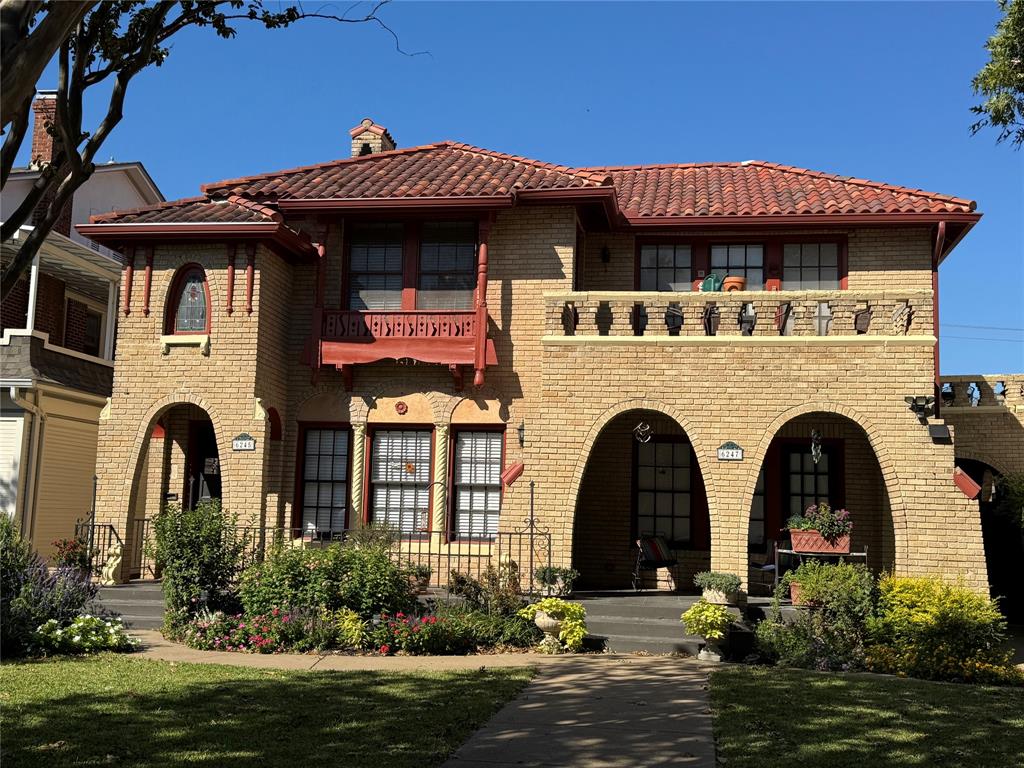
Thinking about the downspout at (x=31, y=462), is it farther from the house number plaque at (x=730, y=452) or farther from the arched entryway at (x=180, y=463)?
the house number plaque at (x=730, y=452)

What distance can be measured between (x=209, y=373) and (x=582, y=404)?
650 centimetres

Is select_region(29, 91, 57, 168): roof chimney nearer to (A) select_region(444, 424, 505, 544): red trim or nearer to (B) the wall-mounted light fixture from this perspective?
(A) select_region(444, 424, 505, 544): red trim

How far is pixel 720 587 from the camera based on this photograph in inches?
558

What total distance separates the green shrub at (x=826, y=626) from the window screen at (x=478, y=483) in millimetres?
5580

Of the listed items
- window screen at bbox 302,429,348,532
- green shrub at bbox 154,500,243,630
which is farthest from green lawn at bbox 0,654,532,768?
window screen at bbox 302,429,348,532

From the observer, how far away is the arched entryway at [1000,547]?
17.7m

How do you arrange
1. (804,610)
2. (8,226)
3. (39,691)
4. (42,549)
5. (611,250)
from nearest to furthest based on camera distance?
1. (8,226)
2. (39,691)
3. (804,610)
4. (611,250)
5. (42,549)

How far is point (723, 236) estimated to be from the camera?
18.1 meters

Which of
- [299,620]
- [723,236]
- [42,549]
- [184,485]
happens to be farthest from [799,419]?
[42,549]

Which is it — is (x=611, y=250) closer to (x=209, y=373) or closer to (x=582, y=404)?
(x=582, y=404)

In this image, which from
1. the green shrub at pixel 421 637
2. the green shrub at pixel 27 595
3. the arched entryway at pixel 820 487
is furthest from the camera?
the arched entryway at pixel 820 487

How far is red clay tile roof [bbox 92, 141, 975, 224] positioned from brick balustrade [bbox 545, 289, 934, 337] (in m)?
2.11

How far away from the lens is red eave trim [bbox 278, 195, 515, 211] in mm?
16672

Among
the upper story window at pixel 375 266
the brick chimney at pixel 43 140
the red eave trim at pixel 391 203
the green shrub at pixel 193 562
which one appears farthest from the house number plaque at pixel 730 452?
the brick chimney at pixel 43 140
